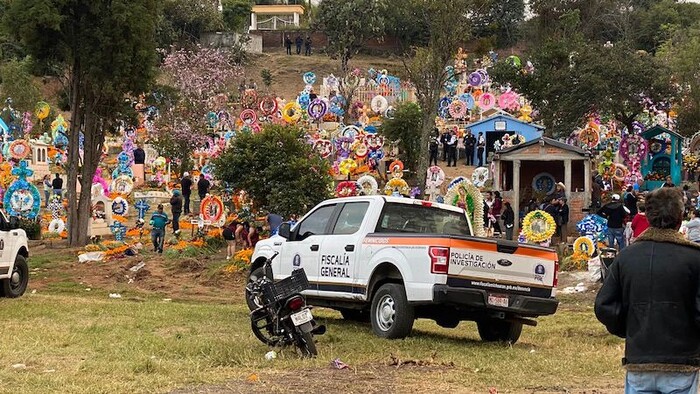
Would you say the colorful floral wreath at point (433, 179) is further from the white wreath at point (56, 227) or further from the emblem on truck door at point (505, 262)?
the emblem on truck door at point (505, 262)

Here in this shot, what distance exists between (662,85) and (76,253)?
25112 mm

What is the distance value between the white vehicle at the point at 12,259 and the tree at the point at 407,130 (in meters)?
24.5

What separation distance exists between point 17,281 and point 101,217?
45.6 ft

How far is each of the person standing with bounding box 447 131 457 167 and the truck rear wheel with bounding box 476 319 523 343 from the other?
31586 millimetres

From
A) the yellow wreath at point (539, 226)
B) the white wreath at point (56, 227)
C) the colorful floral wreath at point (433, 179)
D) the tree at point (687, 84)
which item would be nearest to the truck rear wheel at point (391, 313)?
the yellow wreath at point (539, 226)

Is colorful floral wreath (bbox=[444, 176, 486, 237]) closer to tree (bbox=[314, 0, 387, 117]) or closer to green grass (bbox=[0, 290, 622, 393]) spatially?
green grass (bbox=[0, 290, 622, 393])

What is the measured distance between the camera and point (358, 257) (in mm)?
12219

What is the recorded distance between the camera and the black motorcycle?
33.3ft

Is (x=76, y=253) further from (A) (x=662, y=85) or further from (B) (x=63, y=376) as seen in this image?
(A) (x=662, y=85)

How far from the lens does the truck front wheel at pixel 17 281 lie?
16297 millimetres

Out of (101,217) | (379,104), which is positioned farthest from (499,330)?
(379,104)

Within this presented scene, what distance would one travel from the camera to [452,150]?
44250 millimetres

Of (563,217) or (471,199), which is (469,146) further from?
(471,199)

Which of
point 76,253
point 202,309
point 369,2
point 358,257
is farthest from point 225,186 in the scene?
point 369,2
